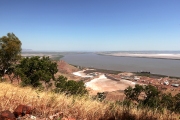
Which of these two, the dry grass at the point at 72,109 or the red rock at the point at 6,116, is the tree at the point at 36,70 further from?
the red rock at the point at 6,116

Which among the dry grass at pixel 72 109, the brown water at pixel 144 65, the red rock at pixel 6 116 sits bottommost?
the brown water at pixel 144 65

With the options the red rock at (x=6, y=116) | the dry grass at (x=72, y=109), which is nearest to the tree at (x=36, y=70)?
the dry grass at (x=72, y=109)

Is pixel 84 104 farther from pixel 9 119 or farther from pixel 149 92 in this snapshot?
pixel 149 92

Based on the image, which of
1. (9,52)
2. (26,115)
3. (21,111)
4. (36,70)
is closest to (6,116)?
(21,111)

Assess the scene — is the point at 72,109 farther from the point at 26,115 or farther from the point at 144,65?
the point at 144,65

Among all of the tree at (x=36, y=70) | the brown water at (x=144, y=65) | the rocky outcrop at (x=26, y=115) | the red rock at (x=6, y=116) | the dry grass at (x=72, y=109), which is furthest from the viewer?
the brown water at (x=144, y=65)

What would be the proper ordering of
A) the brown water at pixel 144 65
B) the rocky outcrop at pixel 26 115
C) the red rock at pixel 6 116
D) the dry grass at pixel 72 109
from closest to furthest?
the red rock at pixel 6 116, the rocky outcrop at pixel 26 115, the dry grass at pixel 72 109, the brown water at pixel 144 65

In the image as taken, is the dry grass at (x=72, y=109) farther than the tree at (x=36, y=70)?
No

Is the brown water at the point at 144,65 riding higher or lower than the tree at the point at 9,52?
lower
